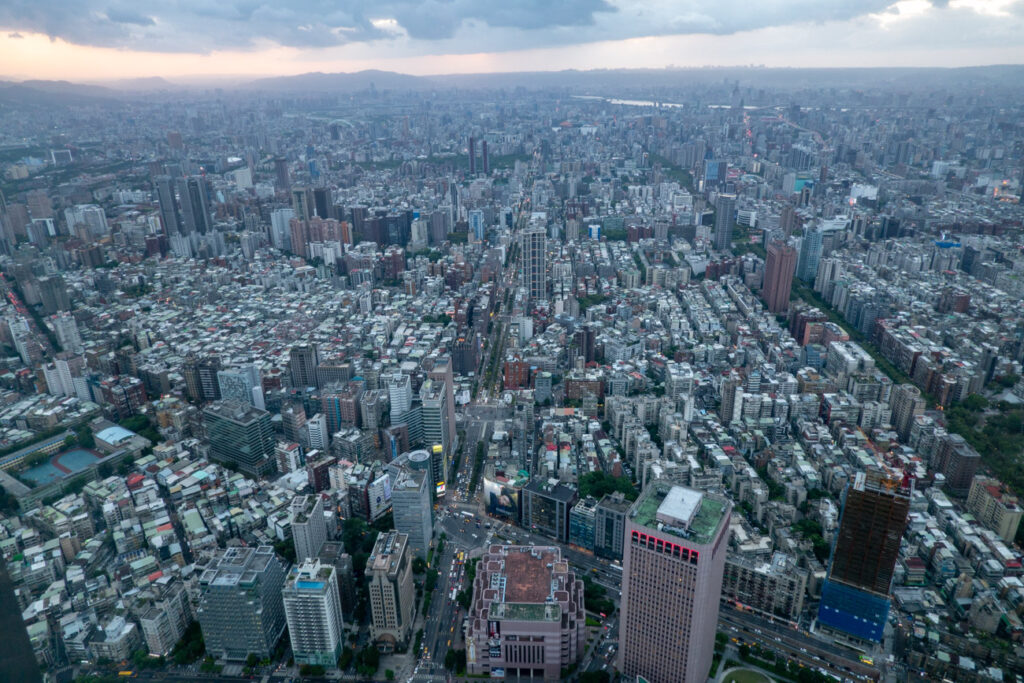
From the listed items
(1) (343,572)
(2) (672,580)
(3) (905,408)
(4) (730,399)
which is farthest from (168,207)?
(3) (905,408)

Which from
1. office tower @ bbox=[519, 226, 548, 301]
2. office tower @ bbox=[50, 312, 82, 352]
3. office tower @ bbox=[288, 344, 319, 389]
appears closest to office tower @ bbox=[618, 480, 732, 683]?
office tower @ bbox=[288, 344, 319, 389]

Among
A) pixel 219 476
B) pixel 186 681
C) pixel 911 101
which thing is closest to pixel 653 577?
pixel 186 681

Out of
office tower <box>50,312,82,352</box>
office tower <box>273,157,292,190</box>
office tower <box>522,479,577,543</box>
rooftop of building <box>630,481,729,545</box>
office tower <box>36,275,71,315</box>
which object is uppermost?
office tower <box>273,157,292,190</box>

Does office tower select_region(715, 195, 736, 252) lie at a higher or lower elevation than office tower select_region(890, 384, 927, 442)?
higher

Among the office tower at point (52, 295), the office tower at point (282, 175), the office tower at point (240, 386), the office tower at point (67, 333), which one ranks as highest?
the office tower at point (282, 175)

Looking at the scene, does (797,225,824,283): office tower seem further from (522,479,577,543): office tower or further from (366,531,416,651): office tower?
(366,531,416,651): office tower

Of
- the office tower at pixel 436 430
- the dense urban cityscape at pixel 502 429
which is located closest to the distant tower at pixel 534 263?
the dense urban cityscape at pixel 502 429

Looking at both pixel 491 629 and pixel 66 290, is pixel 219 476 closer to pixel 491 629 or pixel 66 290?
pixel 491 629

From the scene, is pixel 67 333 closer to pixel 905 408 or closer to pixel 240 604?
pixel 240 604

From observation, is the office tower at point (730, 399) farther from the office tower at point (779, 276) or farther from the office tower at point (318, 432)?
the office tower at point (318, 432)
